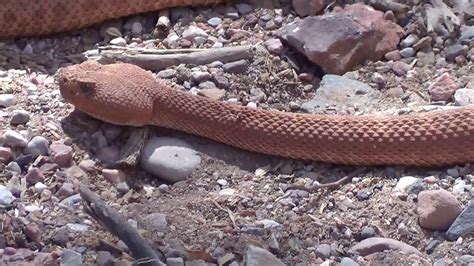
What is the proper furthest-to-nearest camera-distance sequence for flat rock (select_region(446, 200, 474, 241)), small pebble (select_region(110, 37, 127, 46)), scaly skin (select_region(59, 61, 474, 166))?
small pebble (select_region(110, 37, 127, 46)) < scaly skin (select_region(59, 61, 474, 166)) < flat rock (select_region(446, 200, 474, 241))

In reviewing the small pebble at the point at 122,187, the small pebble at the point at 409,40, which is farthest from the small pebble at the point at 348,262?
the small pebble at the point at 409,40

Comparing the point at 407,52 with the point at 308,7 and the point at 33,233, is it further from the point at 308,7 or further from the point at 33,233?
the point at 33,233

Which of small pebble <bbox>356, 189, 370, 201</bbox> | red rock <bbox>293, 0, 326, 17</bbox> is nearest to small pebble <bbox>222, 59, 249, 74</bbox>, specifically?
red rock <bbox>293, 0, 326, 17</bbox>

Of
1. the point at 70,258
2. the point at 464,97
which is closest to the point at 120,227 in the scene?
the point at 70,258

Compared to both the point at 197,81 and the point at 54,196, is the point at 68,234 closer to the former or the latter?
the point at 54,196

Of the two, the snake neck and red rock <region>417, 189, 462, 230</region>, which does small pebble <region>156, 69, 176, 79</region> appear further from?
red rock <region>417, 189, 462, 230</region>

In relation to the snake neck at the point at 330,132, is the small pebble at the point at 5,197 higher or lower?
higher

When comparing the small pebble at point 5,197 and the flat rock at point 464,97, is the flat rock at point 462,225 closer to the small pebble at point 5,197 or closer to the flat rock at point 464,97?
the flat rock at point 464,97
